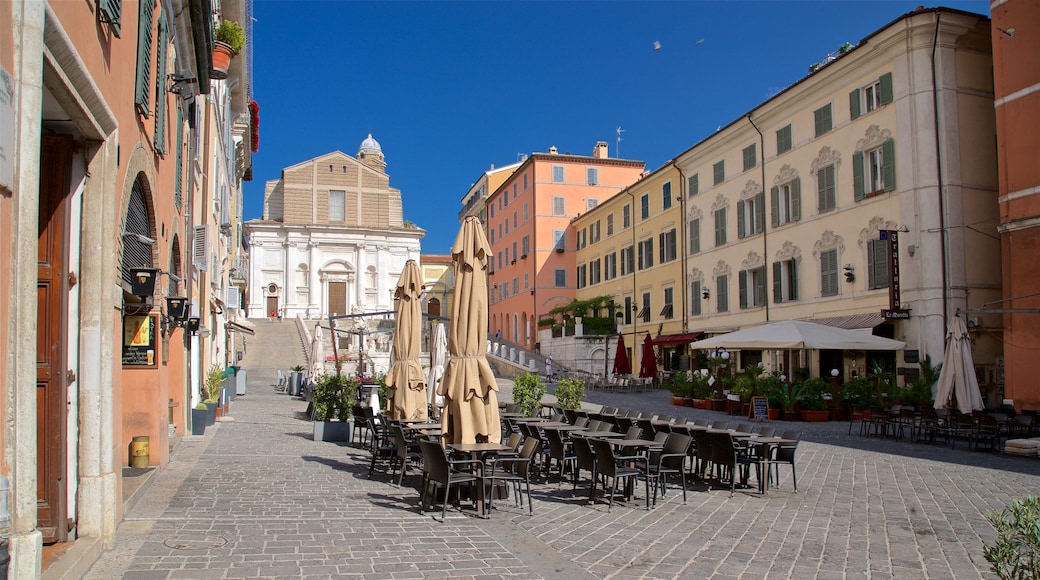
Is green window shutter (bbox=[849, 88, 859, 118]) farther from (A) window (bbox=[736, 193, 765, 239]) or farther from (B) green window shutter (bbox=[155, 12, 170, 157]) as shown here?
(B) green window shutter (bbox=[155, 12, 170, 157])

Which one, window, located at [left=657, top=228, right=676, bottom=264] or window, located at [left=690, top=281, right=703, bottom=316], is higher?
window, located at [left=657, top=228, right=676, bottom=264]

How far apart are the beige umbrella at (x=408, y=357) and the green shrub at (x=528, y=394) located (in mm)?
2939

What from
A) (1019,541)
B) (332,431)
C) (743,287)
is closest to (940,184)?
(743,287)

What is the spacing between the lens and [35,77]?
4.19 meters

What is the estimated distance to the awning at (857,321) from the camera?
71.0ft

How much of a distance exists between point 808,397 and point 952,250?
5.55 meters

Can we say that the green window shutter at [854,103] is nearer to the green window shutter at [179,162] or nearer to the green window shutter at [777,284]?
the green window shutter at [777,284]

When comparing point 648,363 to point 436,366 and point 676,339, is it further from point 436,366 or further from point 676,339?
point 436,366

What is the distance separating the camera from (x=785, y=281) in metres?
26.8

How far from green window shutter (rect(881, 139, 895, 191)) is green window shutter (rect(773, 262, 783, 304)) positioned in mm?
5563

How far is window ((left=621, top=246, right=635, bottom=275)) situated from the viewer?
4016 cm

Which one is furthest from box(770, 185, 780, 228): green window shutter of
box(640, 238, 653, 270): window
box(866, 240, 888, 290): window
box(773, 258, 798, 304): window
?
box(640, 238, 653, 270): window

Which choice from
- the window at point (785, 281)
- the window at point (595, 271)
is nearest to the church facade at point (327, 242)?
the window at point (595, 271)

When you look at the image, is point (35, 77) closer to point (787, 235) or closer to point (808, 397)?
point (808, 397)
